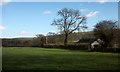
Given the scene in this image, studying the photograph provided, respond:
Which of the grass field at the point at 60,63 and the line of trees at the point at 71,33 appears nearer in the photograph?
the grass field at the point at 60,63

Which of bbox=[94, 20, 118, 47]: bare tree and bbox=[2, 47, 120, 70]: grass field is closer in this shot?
bbox=[2, 47, 120, 70]: grass field

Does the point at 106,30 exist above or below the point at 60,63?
above

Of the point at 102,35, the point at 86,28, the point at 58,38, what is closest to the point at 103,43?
the point at 102,35

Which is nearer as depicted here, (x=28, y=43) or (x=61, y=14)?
(x=61, y=14)

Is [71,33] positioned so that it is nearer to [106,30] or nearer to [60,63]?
[106,30]

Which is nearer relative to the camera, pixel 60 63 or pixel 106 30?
pixel 60 63

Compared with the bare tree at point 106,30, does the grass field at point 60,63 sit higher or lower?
lower

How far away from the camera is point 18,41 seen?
85.6 m

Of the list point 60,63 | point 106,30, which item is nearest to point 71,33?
point 106,30

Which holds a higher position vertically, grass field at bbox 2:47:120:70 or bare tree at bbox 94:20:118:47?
bare tree at bbox 94:20:118:47

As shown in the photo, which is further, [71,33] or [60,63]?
[71,33]

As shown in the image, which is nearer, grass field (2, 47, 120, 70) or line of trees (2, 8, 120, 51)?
grass field (2, 47, 120, 70)

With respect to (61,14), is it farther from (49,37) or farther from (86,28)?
(49,37)

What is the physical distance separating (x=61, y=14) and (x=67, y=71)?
6259 cm
